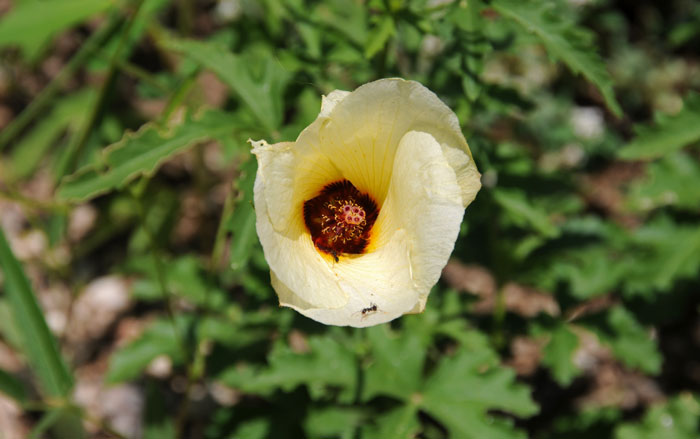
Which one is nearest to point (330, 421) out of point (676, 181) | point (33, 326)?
point (33, 326)

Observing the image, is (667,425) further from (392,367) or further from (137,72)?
(137,72)

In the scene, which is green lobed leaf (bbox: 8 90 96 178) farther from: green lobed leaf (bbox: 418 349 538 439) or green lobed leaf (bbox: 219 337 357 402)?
green lobed leaf (bbox: 418 349 538 439)

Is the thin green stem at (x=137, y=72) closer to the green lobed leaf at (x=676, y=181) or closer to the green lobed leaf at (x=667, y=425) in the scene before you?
the green lobed leaf at (x=676, y=181)

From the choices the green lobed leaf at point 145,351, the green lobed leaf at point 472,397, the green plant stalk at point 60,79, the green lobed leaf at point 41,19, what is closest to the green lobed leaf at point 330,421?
the green lobed leaf at point 472,397

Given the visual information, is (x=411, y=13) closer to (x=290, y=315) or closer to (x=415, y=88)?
(x=415, y=88)

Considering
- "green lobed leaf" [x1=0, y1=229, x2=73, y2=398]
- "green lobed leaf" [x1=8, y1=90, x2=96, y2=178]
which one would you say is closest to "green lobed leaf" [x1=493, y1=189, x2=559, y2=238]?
"green lobed leaf" [x1=0, y1=229, x2=73, y2=398]

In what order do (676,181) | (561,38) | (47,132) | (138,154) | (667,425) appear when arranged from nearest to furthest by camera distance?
(561,38) < (138,154) < (676,181) < (667,425) < (47,132)
